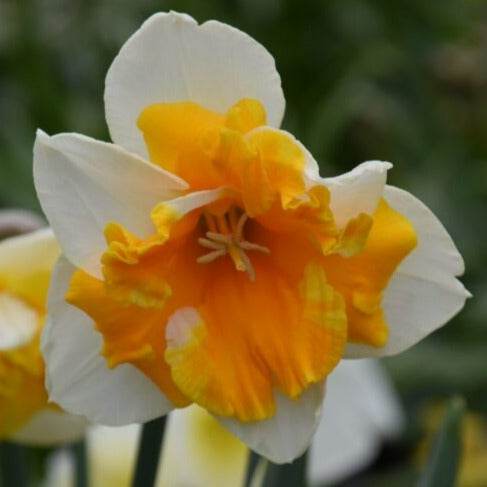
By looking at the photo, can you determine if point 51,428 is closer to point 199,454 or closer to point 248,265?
point 248,265

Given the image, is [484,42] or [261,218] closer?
[261,218]

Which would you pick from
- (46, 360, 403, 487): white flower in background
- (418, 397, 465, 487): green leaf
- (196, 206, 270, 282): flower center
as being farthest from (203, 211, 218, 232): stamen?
(46, 360, 403, 487): white flower in background

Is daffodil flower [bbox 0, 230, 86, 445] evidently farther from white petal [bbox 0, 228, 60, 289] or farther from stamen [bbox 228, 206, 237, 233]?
stamen [bbox 228, 206, 237, 233]

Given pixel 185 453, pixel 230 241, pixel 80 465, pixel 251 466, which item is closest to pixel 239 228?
pixel 230 241

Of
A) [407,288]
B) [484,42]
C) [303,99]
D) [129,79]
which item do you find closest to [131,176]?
[129,79]

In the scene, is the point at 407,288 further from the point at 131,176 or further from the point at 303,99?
the point at 303,99

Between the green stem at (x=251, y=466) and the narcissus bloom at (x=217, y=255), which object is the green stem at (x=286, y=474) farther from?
the narcissus bloom at (x=217, y=255)
